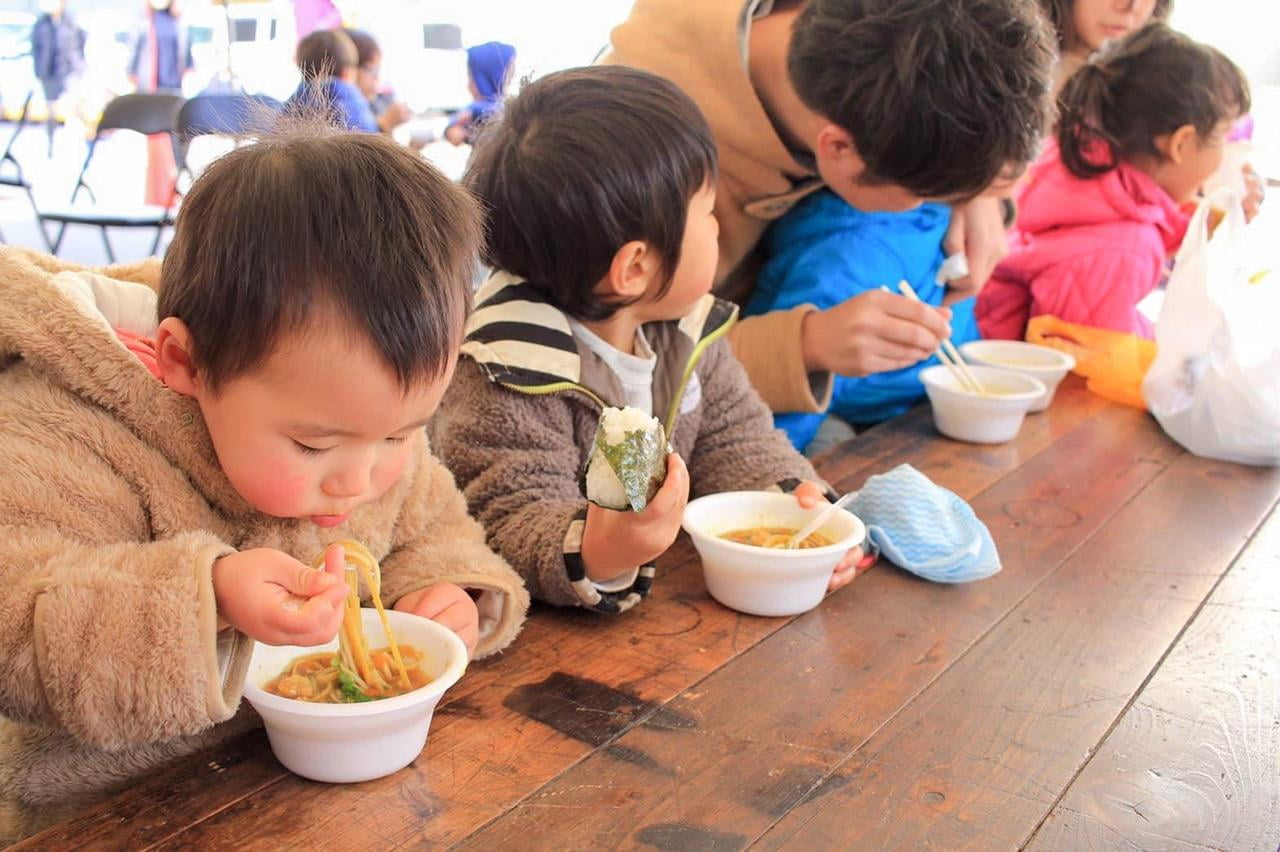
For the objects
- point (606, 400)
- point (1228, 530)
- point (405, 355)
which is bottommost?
point (1228, 530)

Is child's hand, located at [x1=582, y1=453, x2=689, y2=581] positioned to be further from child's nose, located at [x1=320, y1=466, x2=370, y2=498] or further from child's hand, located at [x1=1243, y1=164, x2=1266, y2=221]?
child's hand, located at [x1=1243, y1=164, x2=1266, y2=221]

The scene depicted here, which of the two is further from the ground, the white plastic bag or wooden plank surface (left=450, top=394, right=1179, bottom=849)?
the white plastic bag

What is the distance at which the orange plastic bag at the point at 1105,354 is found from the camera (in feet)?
6.98

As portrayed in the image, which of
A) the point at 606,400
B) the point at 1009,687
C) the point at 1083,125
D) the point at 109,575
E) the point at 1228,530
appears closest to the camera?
the point at 109,575

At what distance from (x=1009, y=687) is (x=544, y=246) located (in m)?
0.70

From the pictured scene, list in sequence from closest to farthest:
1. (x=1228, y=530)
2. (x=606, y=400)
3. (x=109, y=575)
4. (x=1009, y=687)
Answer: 1. (x=109, y=575)
2. (x=1009, y=687)
3. (x=606, y=400)
4. (x=1228, y=530)

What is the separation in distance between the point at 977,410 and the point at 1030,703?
0.83 meters

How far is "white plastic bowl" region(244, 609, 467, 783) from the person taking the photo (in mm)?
838

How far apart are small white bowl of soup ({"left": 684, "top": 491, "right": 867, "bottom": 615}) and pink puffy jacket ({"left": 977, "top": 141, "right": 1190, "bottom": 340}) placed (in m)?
1.28

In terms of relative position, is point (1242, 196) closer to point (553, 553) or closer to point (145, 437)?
point (553, 553)

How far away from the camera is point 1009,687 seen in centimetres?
109

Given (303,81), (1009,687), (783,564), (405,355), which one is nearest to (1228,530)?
(1009,687)

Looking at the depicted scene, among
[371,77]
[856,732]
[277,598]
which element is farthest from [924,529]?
[371,77]

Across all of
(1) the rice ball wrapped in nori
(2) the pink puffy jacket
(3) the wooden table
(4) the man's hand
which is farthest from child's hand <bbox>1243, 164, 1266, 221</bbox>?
(1) the rice ball wrapped in nori
